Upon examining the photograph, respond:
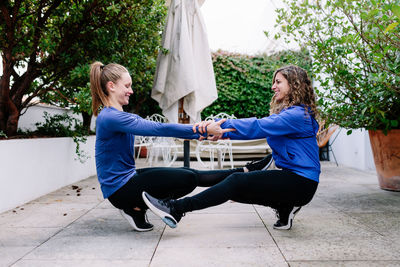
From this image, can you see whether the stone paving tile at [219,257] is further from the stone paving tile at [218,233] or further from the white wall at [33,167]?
the white wall at [33,167]

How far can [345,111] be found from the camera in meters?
3.86

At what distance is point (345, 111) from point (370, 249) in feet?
6.41

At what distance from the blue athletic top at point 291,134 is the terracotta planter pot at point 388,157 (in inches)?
80.9

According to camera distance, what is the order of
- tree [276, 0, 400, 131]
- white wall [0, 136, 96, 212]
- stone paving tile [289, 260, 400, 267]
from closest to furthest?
stone paving tile [289, 260, 400, 267] → tree [276, 0, 400, 131] → white wall [0, 136, 96, 212]

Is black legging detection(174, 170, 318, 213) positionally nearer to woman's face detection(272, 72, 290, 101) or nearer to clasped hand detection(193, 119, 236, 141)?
clasped hand detection(193, 119, 236, 141)

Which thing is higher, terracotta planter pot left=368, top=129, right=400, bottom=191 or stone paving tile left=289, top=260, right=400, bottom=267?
terracotta planter pot left=368, top=129, right=400, bottom=191

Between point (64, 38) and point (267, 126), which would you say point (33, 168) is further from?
point (267, 126)

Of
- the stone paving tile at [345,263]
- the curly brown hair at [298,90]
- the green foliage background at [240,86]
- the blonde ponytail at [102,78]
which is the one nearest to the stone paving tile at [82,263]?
the stone paving tile at [345,263]

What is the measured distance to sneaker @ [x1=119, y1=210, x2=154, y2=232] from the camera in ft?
8.75

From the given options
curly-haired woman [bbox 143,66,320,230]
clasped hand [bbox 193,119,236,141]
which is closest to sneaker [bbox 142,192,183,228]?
curly-haired woman [bbox 143,66,320,230]

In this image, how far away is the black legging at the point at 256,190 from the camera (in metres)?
2.43

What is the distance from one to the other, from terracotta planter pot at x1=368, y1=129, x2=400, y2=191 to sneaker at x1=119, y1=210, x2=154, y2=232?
9.82 feet

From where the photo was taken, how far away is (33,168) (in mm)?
3955

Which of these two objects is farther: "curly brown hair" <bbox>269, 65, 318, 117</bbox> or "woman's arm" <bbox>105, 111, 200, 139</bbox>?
"curly brown hair" <bbox>269, 65, 318, 117</bbox>
